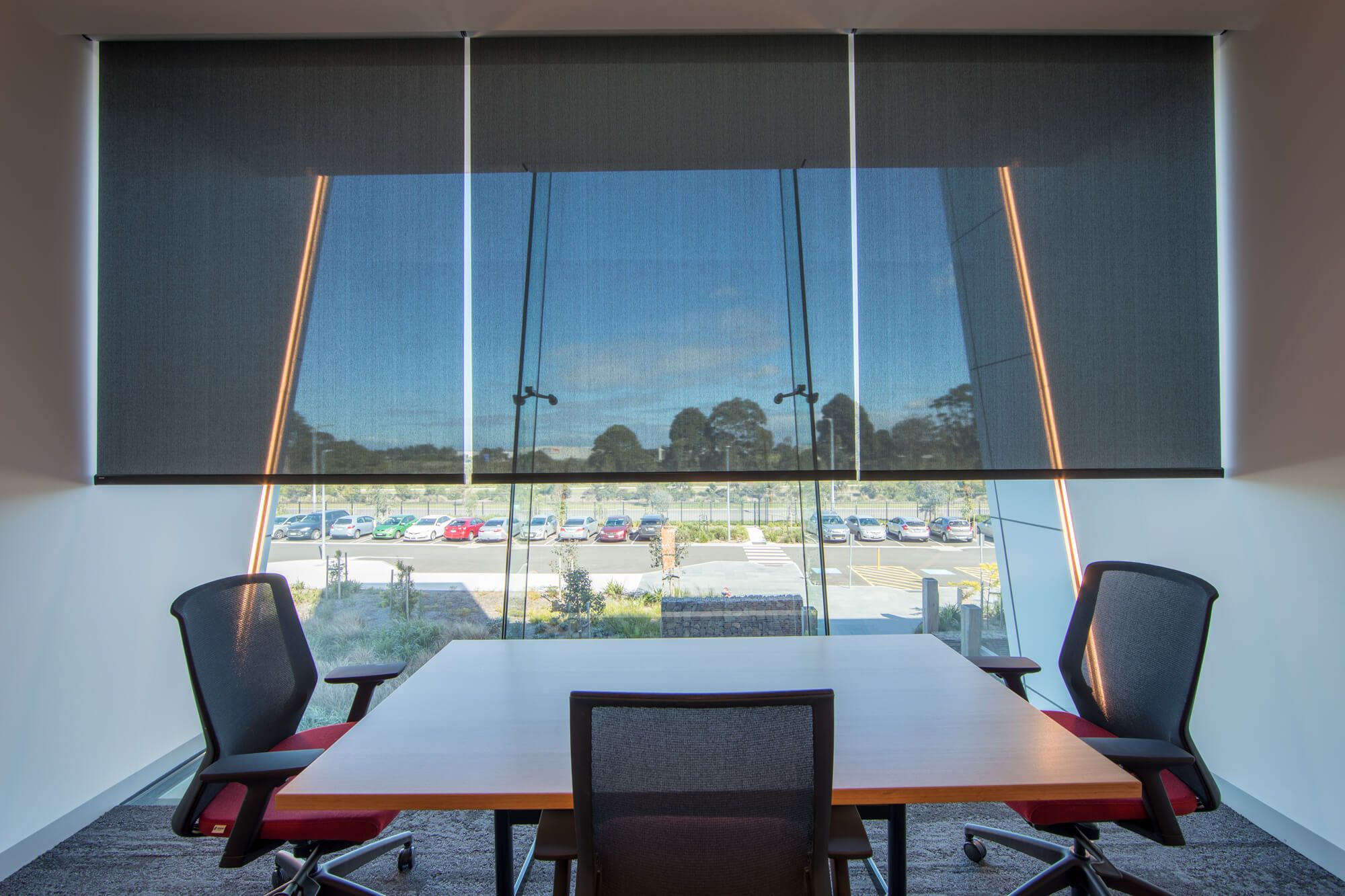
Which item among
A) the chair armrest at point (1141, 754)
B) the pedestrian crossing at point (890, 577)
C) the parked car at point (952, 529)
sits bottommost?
the chair armrest at point (1141, 754)

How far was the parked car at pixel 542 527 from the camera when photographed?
3.00 metres

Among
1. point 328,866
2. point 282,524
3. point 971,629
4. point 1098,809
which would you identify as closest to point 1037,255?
point 971,629

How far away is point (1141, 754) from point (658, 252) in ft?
7.87

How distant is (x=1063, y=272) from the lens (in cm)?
282

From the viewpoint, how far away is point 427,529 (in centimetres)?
306

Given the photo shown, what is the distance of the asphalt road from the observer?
3.02 meters

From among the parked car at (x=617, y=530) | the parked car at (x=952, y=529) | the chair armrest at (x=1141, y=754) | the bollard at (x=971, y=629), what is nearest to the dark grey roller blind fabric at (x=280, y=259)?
the parked car at (x=617, y=530)

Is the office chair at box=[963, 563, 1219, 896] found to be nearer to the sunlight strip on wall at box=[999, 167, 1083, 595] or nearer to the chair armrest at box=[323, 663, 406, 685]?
the sunlight strip on wall at box=[999, 167, 1083, 595]

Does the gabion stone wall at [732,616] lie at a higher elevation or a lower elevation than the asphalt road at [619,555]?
lower

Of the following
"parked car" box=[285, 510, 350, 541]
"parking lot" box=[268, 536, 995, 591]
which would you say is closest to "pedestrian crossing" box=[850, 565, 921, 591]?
"parking lot" box=[268, 536, 995, 591]

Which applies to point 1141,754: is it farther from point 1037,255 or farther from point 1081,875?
point 1037,255

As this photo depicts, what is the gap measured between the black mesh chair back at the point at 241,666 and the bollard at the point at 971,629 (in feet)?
9.79

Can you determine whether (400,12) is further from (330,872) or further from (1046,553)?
(1046,553)

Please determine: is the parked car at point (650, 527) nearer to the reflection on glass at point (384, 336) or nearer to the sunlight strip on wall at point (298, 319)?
the reflection on glass at point (384, 336)
